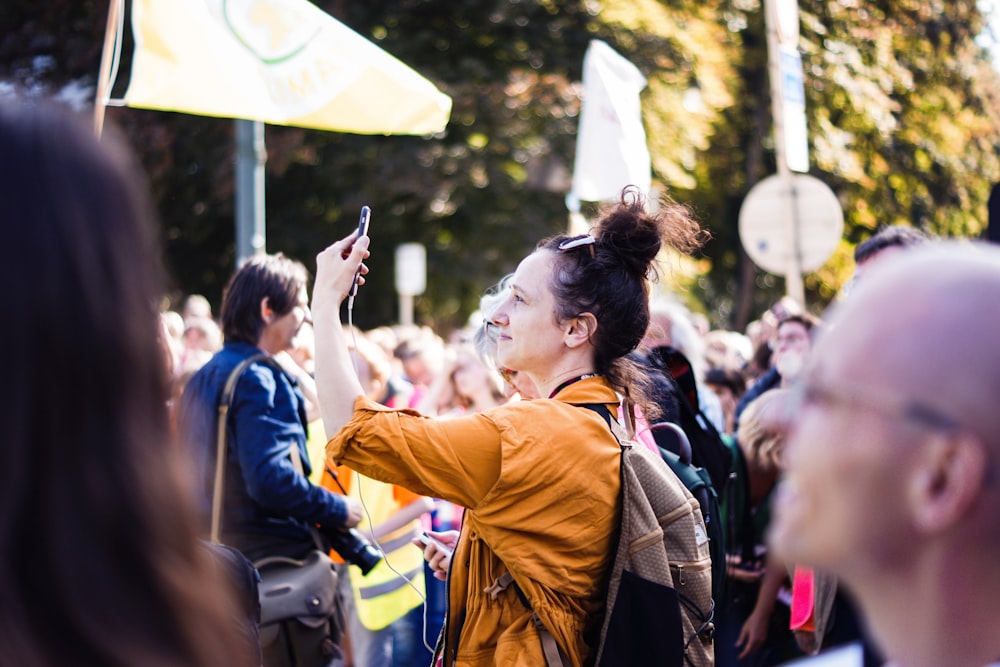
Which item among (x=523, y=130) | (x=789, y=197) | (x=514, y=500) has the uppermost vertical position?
(x=514, y=500)

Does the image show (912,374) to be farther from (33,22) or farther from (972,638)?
(33,22)

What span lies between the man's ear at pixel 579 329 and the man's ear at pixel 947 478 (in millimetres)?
1933

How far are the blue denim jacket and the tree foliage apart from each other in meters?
12.1

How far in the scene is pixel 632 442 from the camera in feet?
9.57

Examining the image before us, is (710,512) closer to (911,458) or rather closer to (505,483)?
(505,483)

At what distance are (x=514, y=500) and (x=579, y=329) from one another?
565 mm

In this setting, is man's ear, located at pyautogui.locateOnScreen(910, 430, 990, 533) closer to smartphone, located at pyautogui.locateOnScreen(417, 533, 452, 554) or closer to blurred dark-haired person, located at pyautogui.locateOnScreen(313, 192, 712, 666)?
blurred dark-haired person, located at pyautogui.locateOnScreen(313, 192, 712, 666)

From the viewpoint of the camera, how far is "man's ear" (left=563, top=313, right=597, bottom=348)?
120 inches

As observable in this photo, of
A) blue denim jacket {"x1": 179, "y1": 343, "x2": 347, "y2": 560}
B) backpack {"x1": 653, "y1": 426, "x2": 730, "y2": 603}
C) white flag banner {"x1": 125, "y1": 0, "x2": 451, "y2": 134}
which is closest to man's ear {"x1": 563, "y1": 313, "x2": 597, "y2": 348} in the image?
backpack {"x1": 653, "y1": 426, "x2": 730, "y2": 603}

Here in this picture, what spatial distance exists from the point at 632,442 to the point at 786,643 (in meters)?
2.44

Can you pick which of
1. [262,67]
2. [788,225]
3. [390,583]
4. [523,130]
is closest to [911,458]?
[262,67]

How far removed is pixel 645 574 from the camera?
276cm

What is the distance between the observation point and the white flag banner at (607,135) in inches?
300

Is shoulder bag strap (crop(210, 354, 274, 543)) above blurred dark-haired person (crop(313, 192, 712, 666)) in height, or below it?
below
